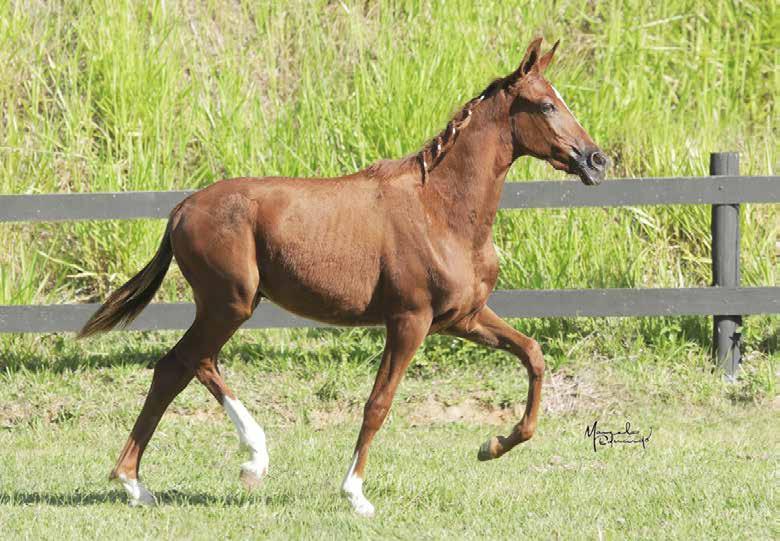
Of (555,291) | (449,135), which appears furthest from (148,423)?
(555,291)

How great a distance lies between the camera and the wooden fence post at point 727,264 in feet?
28.9

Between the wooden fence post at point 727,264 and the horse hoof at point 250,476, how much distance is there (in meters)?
4.34

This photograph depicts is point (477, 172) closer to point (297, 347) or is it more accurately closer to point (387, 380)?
point (387, 380)

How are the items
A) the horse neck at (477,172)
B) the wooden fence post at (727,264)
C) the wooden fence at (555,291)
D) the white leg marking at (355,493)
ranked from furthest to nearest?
the wooden fence post at (727,264) → the wooden fence at (555,291) → the horse neck at (477,172) → the white leg marking at (355,493)

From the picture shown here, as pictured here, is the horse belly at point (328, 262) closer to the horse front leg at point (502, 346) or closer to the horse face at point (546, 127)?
the horse front leg at point (502, 346)

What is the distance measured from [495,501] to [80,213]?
13.6 feet

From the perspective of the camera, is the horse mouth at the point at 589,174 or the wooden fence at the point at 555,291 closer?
the horse mouth at the point at 589,174

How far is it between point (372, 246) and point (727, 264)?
4084mm

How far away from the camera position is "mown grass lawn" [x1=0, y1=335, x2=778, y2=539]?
541cm

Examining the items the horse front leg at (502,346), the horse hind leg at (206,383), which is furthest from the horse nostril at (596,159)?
the horse hind leg at (206,383)

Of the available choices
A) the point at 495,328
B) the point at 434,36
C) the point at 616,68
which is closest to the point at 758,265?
the point at 616,68

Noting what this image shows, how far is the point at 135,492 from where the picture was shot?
5738 mm

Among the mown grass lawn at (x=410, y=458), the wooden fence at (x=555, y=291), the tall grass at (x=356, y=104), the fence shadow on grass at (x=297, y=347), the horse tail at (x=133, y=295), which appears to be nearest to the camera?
the mown grass lawn at (x=410, y=458)

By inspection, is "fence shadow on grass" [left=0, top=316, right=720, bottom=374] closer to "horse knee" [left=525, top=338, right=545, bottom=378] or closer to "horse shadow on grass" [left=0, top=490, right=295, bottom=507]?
"horse shadow on grass" [left=0, top=490, right=295, bottom=507]
